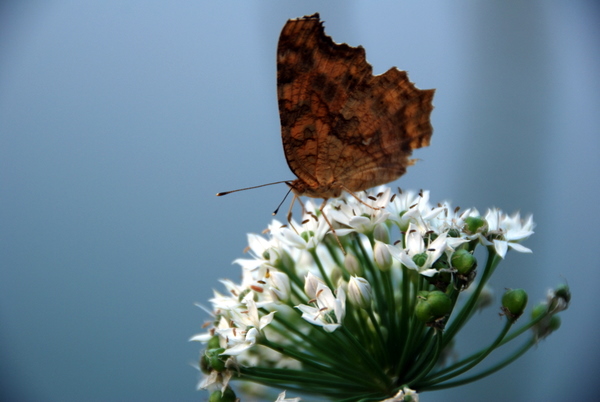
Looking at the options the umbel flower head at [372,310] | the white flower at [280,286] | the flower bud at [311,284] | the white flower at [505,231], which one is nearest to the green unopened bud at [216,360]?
the umbel flower head at [372,310]

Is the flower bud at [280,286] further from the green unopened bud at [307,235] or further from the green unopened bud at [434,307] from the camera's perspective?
the green unopened bud at [434,307]

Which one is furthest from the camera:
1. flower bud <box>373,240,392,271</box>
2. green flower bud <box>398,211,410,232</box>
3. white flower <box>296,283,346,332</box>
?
green flower bud <box>398,211,410,232</box>

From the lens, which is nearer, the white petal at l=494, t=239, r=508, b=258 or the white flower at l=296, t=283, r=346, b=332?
the white flower at l=296, t=283, r=346, b=332

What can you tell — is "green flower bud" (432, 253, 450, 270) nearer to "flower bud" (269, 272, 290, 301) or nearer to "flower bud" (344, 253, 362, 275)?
"flower bud" (344, 253, 362, 275)

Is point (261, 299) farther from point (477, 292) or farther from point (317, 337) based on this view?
point (477, 292)

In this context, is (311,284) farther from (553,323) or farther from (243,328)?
(553,323)

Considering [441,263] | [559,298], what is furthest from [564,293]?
[441,263]

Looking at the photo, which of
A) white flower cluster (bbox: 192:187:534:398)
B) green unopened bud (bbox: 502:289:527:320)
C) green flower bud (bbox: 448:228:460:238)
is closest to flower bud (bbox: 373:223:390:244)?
white flower cluster (bbox: 192:187:534:398)
